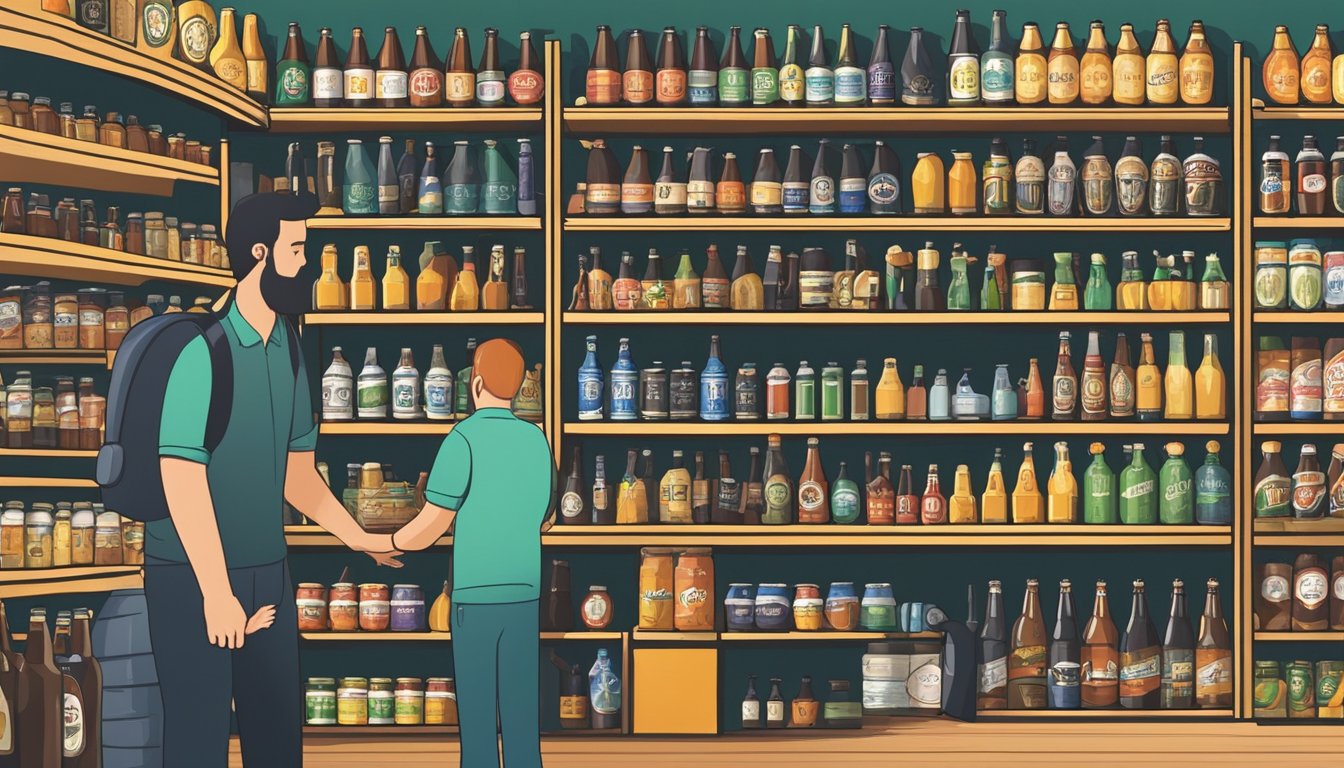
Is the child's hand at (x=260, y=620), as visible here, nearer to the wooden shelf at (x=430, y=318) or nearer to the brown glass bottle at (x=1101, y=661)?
the wooden shelf at (x=430, y=318)

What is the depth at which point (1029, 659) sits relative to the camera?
488 cm

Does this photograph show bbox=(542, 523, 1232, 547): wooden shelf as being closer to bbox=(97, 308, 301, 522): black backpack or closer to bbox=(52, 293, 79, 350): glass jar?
bbox=(52, 293, 79, 350): glass jar

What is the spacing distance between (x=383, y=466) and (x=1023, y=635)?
226cm

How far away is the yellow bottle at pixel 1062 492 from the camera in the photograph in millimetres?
4895

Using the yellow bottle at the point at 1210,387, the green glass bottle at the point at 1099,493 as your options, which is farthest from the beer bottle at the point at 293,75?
the yellow bottle at the point at 1210,387

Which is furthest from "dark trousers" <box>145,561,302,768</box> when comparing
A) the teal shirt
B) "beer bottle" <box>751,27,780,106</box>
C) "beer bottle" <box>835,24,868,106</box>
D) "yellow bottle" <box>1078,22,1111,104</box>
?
"yellow bottle" <box>1078,22,1111,104</box>

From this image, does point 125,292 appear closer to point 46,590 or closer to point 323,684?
point 46,590

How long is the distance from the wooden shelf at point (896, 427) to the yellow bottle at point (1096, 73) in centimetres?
109

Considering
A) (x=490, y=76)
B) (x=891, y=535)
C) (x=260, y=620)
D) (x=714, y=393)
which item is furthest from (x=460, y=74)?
(x=260, y=620)

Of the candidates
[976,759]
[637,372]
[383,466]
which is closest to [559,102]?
[637,372]

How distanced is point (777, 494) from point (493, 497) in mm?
1548

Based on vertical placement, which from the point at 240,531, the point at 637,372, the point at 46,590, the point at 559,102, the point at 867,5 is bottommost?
the point at 46,590

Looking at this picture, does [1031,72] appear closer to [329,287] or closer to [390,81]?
[390,81]

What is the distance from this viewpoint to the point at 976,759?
4727mm
